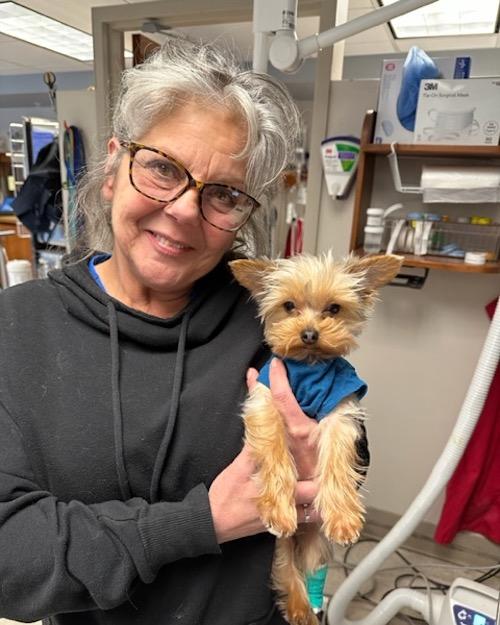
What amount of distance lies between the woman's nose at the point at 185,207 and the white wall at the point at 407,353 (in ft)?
4.28

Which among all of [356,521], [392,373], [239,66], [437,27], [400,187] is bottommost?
[392,373]

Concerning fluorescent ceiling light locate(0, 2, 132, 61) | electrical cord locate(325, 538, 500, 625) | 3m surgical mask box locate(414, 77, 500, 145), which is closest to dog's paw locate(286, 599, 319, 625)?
electrical cord locate(325, 538, 500, 625)

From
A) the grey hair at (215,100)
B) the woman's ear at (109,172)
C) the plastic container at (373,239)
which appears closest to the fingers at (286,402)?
the grey hair at (215,100)

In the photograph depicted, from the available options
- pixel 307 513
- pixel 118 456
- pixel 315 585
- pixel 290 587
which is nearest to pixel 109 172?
pixel 118 456

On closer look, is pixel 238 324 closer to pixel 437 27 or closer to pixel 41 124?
pixel 41 124

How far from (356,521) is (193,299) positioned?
547 mm

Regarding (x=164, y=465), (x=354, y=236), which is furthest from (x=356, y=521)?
(x=354, y=236)

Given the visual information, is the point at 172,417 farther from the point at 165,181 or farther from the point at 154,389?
the point at 165,181

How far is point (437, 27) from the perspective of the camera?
4.29m

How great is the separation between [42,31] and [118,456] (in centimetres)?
635

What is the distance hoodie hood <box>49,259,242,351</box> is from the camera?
90 cm

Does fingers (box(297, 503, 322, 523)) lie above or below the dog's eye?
below

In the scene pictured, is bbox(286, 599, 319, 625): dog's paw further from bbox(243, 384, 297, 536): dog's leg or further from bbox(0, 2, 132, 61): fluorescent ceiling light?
bbox(0, 2, 132, 61): fluorescent ceiling light

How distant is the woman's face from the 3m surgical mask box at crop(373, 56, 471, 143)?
112cm
